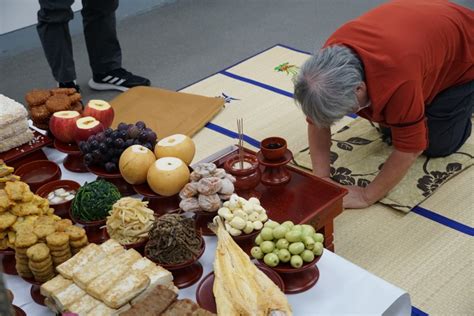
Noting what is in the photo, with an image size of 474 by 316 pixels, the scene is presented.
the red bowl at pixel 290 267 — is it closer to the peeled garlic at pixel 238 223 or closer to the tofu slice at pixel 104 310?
the peeled garlic at pixel 238 223

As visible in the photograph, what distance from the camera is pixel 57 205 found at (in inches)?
60.2

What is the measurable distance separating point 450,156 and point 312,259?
1.27 meters

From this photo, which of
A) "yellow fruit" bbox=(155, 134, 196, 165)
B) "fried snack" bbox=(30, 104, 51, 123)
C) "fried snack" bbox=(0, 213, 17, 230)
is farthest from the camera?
"fried snack" bbox=(30, 104, 51, 123)

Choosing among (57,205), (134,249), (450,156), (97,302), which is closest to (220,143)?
(450,156)

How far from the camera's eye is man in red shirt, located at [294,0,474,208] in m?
1.71

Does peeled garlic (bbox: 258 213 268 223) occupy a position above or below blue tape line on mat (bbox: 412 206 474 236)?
above

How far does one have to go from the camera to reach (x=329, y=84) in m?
1.68

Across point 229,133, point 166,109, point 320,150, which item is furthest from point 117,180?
point 166,109

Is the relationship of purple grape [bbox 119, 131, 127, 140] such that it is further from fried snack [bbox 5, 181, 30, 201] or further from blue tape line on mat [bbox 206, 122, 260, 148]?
blue tape line on mat [bbox 206, 122, 260, 148]

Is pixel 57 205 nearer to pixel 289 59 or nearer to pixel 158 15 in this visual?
pixel 289 59

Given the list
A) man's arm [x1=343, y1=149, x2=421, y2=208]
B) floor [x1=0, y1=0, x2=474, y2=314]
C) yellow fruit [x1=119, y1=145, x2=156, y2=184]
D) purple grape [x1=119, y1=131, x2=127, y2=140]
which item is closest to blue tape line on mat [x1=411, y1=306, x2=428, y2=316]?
man's arm [x1=343, y1=149, x2=421, y2=208]

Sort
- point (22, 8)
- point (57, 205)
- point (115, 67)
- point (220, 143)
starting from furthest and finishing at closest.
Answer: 1. point (22, 8)
2. point (115, 67)
3. point (220, 143)
4. point (57, 205)

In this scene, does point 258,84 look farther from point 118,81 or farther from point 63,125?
point 63,125

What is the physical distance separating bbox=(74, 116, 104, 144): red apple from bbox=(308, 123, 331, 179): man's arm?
734 millimetres
